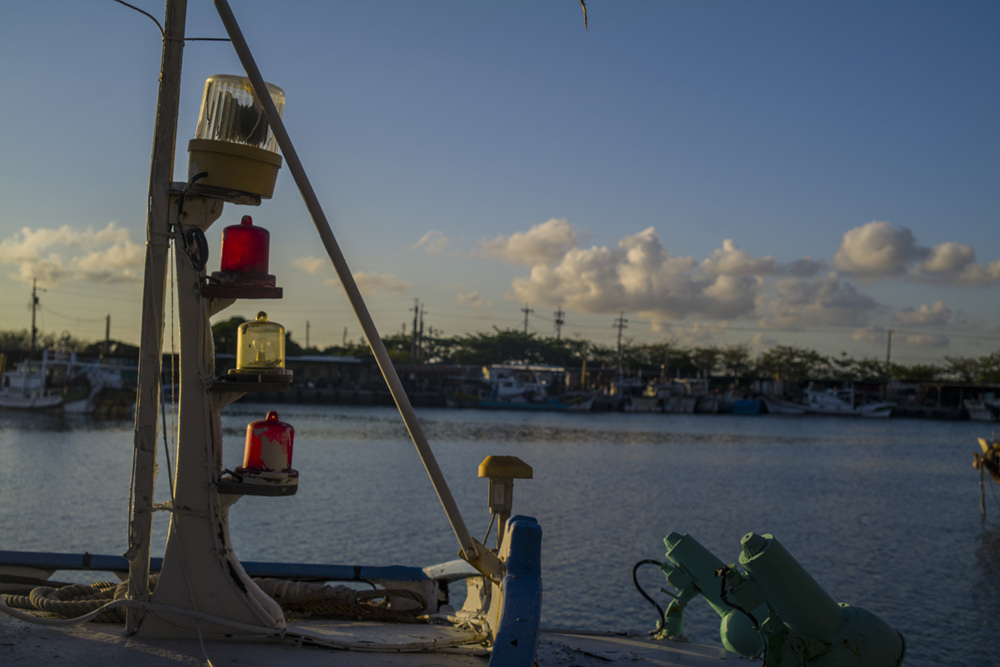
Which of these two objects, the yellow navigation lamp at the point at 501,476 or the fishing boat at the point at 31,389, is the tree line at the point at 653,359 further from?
the yellow navigation lamp at the point at 501,476

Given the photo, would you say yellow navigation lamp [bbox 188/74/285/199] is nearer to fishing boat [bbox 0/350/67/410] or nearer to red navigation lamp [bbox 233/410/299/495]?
red navigation lamp [bbox 233/410/299/495]

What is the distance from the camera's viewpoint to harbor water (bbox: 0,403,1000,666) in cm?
1320

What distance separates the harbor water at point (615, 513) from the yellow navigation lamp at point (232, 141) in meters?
1.41

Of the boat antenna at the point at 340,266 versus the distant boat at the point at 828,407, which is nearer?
the boat antenna at the point at 340,266

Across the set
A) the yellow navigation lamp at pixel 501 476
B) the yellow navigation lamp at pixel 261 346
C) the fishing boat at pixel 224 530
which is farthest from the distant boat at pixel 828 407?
the yellow navigation lamp at pixel 261 346

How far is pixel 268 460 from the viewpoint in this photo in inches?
159

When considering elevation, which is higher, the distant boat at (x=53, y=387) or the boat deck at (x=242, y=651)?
the boat deck at (x=242, y=651)

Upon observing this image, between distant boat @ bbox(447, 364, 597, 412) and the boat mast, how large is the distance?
270 feet

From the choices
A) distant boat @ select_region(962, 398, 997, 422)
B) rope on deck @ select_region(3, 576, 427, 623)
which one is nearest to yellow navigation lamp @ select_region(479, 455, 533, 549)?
rope on deck @ select_region(3, 576, 427, 623)

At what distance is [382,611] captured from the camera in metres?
5.17

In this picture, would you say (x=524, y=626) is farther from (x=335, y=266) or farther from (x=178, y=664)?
(x=335, y=266)

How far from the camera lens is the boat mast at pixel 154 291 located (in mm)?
3852

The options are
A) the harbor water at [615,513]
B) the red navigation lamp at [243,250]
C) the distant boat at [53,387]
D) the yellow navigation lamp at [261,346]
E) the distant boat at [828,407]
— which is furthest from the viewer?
the distant boat at [828,407]

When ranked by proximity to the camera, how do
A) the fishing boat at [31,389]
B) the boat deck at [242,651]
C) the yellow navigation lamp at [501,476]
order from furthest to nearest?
the fishing boat at [31,389], the yellow navigation lamp at [501,476], the boat deck at [242,651]
